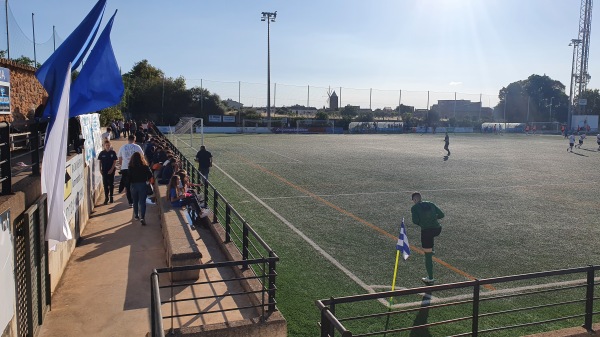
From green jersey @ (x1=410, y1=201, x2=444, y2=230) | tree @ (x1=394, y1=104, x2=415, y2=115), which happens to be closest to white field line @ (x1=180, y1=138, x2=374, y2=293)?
green jersey @ (x1=410, y1=201, x2=444, y2=230)

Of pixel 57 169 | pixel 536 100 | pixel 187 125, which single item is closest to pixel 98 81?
pixel 57 169

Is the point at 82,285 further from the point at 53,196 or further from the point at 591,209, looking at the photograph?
the point at 591,209

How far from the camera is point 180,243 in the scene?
8383 millimetres

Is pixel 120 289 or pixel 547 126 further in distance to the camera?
pixel 547 126

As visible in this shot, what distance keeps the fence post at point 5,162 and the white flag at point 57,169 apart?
401 mm

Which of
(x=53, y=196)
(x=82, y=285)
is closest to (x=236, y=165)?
(x=82, y=285)

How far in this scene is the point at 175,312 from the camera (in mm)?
6711

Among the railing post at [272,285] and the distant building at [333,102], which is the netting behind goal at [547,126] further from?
the railing post at [272,285]

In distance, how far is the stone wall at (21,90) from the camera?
1405 cm

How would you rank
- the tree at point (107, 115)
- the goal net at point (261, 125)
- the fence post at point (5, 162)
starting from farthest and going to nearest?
the goal net at point (261, 125)
the tree at point (107, 115)
the fence post at point (5, 162)

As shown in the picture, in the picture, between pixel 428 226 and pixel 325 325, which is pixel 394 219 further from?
pixel 325 325

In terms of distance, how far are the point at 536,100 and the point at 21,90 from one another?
116 meters

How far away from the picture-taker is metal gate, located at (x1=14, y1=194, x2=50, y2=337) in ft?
18.4

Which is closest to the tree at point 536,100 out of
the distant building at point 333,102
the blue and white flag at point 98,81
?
the distant building at point 333,102
